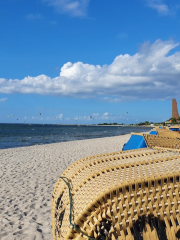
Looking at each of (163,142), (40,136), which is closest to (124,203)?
(163,142)

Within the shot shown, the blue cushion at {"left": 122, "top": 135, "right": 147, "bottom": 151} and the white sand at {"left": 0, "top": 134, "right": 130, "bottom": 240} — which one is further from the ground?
the blue cushion at {"left": 122, "top": 135, "right": 147, "bottom": 151}

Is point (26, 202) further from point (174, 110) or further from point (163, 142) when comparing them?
point (174, 110)

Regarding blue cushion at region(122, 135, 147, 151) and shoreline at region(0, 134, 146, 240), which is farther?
blue cushion at region(122, 135, 147, 151)

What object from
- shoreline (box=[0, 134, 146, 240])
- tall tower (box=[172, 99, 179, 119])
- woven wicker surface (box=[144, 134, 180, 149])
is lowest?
shoreline (box=[0, 134, 146, 240])

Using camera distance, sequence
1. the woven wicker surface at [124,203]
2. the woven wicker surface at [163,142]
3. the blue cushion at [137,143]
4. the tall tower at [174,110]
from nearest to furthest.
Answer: the woven wicker surface at [124,203] → the woven wicker surface at [163,142] → the blue cushion at [137,143] → the tall tower at [174,110]

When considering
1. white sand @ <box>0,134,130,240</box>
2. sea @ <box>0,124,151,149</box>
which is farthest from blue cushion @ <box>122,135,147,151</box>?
sea @ <box>0,124,151,149</box>

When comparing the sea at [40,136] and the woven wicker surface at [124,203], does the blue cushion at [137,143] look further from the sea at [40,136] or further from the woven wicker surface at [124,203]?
the sea at [40,136]

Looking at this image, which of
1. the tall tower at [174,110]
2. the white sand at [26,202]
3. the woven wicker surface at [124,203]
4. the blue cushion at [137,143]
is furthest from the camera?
the tall tower at [174,110]

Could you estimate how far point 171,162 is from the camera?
2.26 metres

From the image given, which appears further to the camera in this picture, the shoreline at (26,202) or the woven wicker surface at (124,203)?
the shoreline at (26,202)

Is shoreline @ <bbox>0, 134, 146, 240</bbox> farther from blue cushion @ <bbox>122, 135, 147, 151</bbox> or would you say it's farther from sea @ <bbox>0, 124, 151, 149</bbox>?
sea @ <bbox>0, 124, 151, 149</bbox>

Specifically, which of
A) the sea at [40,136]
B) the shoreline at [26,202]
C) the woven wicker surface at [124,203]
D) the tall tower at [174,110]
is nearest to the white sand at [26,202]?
the shoreline at [26,202]

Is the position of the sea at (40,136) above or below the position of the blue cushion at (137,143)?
below

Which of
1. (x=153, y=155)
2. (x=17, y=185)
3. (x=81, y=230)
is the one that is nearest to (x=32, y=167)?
(x=17, y=185)
